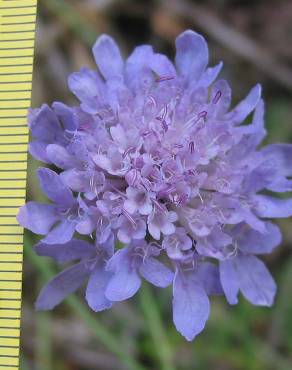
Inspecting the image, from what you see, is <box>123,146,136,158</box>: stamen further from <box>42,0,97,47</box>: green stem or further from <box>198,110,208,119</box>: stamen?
<box>42,0,97,47</box>: green stem

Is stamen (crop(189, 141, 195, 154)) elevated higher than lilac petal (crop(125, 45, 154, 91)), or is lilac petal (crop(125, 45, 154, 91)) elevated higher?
lilac petal (crop(125, 45, 154, 91))

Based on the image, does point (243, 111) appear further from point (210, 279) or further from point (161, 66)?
point (210, 279)

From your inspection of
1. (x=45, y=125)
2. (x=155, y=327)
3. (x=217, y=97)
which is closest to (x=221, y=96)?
(x=217, y=97)

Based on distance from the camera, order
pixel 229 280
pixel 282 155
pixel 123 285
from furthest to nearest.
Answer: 1. pixel 282 155
2. pixel 229 280
3. pixel 123 285

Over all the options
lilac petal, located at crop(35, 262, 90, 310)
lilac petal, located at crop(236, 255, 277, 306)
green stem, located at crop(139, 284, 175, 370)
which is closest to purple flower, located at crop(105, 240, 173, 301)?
lilac petal, located at crop(35, 262, 90, 310)

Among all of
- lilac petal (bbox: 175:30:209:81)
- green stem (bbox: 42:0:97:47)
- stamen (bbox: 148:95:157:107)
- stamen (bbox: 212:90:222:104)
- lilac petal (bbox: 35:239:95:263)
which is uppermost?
green stem (bbox: 42:0:97:47)

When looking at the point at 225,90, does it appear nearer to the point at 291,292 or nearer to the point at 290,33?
the point at 291,292
